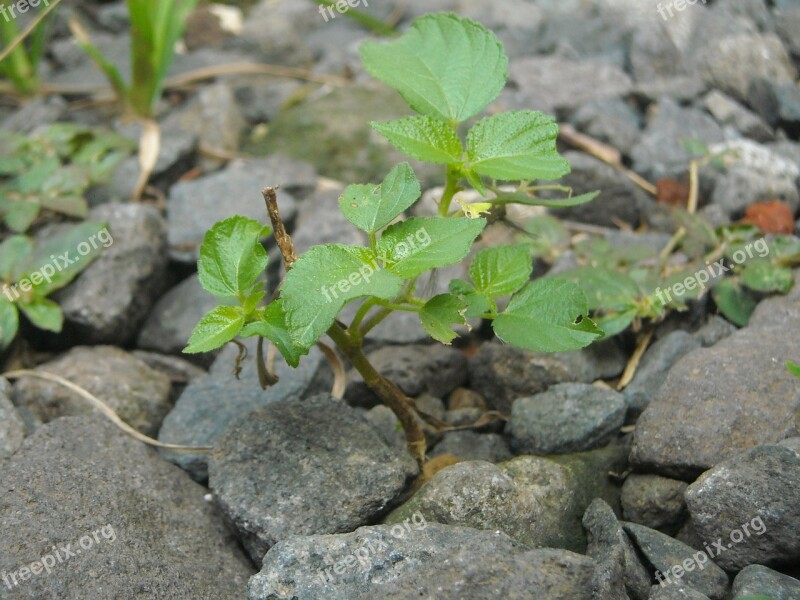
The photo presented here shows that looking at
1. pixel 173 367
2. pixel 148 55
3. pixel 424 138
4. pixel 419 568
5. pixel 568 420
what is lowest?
pixel 173 367

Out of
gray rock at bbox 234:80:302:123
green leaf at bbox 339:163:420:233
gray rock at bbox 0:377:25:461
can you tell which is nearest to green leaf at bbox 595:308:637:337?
green leaf at bbox 339:163:420:233

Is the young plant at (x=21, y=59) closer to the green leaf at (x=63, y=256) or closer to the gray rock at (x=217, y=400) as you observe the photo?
the green leaf at (x=63, y=256)

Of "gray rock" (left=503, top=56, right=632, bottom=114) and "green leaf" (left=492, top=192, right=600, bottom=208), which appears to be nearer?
"green leaf" (left=492, top=192, right=600, bottom=208)

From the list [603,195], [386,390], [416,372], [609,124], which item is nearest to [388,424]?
[416,372]

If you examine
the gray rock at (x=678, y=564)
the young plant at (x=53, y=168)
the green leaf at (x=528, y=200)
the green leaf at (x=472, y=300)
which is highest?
the green leaf at (x=528, y=200)

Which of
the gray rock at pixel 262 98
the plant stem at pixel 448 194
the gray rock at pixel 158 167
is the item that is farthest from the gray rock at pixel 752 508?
the gray rock at pixel 262 98

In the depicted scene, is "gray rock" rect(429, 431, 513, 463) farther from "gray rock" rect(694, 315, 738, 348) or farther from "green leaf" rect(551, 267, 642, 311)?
"gray rock" rect(694, 315, 738, 348)

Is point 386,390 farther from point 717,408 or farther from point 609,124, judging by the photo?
point 609,124
